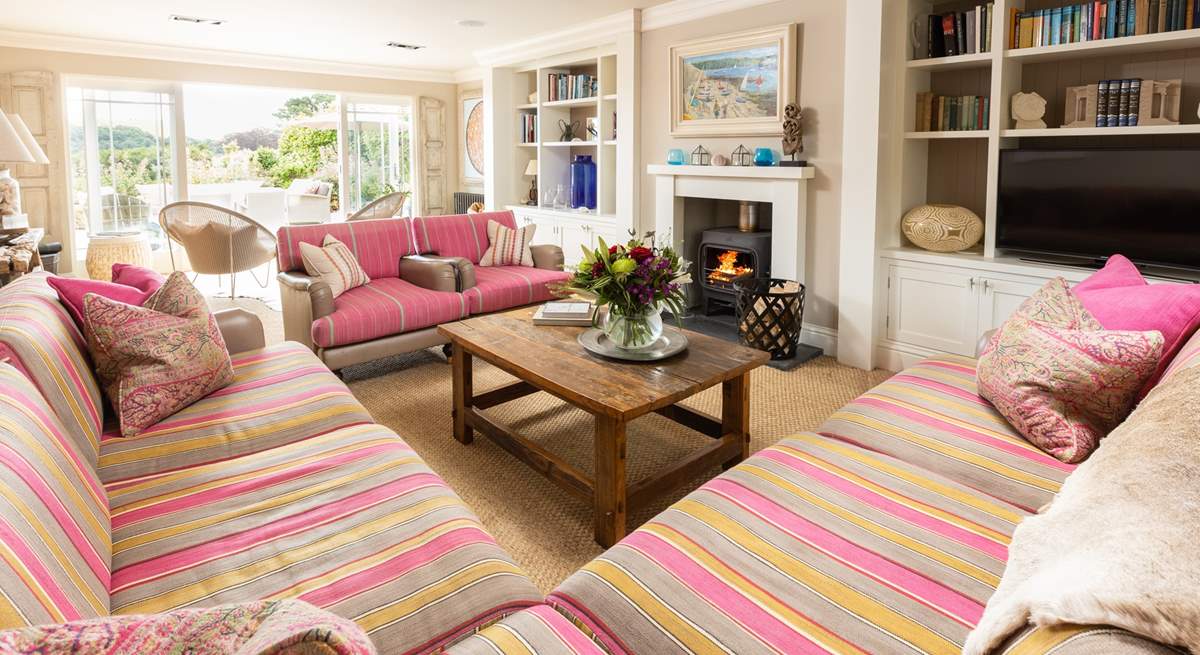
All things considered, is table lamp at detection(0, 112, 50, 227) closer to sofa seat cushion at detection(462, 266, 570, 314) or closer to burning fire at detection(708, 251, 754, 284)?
sofa seat cushion at detection(462, 266, 570, 314)

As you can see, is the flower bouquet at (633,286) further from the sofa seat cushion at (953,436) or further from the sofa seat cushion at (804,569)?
the sofa seat cushion at (804,569)

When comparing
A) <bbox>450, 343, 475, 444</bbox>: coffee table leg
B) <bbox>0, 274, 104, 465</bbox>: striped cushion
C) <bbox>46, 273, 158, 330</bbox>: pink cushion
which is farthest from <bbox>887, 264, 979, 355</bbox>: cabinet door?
<bbox>0, 274, 104, 465</bbox>: striped cushion

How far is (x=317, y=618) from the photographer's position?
0.76 meters

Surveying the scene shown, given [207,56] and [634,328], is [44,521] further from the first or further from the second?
[207,56]

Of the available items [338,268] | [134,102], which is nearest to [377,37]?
[134,102]

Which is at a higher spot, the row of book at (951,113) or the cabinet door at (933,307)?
the row of book at (951,113)

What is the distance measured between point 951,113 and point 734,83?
4.60 feet

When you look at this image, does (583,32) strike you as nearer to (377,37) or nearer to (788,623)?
(377,37)

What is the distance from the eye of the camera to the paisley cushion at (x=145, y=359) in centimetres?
210

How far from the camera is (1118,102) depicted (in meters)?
3.22

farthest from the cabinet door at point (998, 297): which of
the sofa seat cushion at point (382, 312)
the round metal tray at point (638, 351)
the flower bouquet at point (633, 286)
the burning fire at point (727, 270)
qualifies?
the sofa seat cushion at point (382, 312)

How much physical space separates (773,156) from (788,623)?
12.1 ft

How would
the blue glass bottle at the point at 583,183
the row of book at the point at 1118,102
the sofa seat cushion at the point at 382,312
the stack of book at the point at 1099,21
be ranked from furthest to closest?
1. the blue glass bottle at the point at 583,183
2. the sofa seat cushion at the point at 382,312
3. the row of book at the point at 1118,102
4. the stack of book at the point at 1099,21

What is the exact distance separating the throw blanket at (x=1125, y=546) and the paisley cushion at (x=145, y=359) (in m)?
2.16
